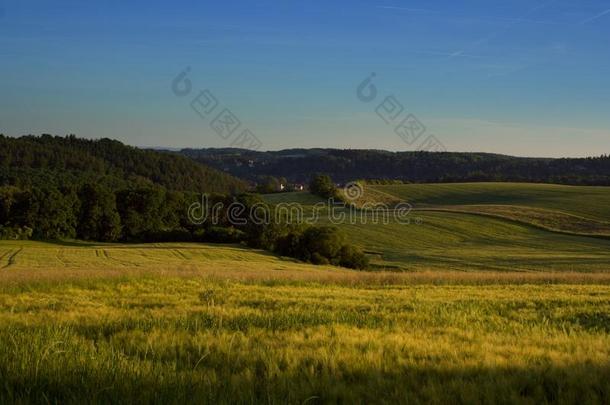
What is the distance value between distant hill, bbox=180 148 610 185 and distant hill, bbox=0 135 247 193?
18.6 metres

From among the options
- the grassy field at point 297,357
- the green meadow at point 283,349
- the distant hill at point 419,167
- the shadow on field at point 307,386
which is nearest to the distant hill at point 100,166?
the distant hill at point 419,167

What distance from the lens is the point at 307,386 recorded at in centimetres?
520

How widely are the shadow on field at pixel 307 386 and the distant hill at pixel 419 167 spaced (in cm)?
13704

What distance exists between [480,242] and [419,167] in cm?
9454

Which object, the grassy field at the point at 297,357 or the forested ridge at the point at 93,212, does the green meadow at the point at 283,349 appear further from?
the forested ridge at the point at 93,212

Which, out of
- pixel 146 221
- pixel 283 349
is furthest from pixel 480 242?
pixel 283 349

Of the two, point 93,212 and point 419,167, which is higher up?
point 419,167

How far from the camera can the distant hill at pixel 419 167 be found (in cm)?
14862

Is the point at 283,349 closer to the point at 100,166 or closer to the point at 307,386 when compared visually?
the point at 307,386

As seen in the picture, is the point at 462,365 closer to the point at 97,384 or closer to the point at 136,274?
the point at 97,384

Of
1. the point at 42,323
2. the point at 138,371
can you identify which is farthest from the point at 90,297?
the point at 138,371

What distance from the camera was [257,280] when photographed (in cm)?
2169

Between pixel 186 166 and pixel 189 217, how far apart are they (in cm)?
7685
